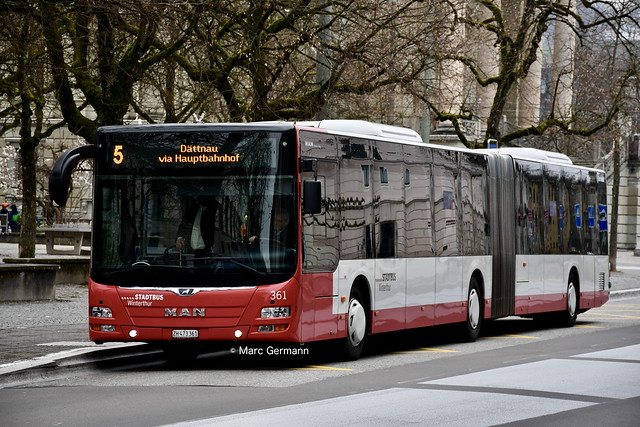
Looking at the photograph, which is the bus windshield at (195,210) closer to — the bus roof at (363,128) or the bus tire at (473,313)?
the bus roof at (363,128)

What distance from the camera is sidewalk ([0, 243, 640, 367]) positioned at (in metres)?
16.0

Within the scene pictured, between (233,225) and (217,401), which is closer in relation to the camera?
(217,401)

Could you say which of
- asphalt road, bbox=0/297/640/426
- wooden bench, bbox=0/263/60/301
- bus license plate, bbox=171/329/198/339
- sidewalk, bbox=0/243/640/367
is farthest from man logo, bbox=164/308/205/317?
wooden bench, bbox=0/263/60/301

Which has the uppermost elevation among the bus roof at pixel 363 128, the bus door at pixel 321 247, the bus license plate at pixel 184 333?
the bus roof at pixel 363 128

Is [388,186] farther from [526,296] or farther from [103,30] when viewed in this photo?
[103,30]

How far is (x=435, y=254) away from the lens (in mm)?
19156

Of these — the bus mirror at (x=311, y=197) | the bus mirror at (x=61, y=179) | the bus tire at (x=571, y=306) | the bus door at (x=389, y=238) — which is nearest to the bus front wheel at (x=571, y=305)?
the bus tire at (x=571, y=306)

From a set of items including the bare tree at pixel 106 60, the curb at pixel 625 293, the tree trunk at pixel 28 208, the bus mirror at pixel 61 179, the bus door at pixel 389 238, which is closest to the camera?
the bus mirror at pixel 61 179

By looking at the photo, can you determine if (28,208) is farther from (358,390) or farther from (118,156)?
(358,390)

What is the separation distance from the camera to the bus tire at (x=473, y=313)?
66.6 feet

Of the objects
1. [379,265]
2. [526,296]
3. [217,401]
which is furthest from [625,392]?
[526,296]

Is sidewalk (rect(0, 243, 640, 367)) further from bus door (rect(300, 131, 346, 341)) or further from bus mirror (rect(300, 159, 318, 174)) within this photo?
bus mirror (rect(300, 159, 318, 174))

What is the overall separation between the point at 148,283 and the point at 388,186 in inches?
153

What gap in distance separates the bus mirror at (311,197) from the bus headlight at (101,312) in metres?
2.46
